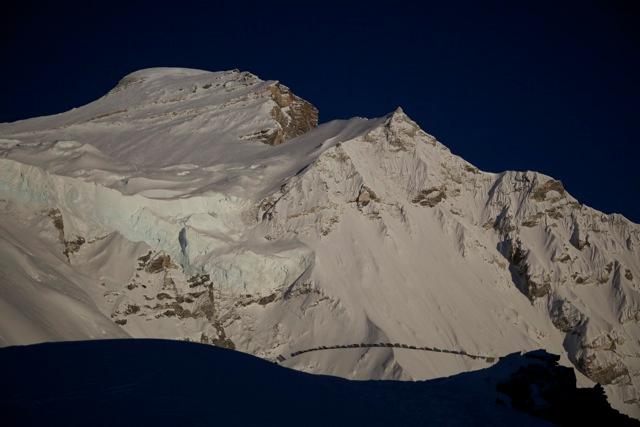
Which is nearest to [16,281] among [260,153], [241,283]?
[241,283]

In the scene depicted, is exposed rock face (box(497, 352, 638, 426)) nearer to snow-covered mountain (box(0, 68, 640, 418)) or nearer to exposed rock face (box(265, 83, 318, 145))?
snow-covered mountain (box(0, 68, 640, 418))

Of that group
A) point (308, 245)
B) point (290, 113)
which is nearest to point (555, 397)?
point (308, 245)

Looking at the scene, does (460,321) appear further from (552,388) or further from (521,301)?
(552,388)

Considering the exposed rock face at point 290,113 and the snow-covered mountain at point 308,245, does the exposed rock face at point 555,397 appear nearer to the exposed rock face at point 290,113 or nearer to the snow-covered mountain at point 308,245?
the snow-covered mountain at point 308,245

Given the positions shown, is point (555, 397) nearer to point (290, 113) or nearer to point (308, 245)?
point (308, 245)

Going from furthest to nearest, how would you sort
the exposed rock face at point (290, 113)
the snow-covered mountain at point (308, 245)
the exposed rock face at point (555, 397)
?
the exposed rock face at point (290, 113), the snow-covered mountain at point (308, 245), the exposed rock face at point (555, 397)

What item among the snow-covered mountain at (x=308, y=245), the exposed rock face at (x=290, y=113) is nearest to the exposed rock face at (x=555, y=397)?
the snow-covered mountain at (x=308, y=245)

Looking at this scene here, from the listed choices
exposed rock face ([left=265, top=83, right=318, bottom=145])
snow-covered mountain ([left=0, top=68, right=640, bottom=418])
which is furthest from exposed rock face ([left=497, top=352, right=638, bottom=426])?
exposed rock face ([left=265, top=83, right=318, bottom=145])

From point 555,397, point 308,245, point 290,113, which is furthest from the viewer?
point 290,113
